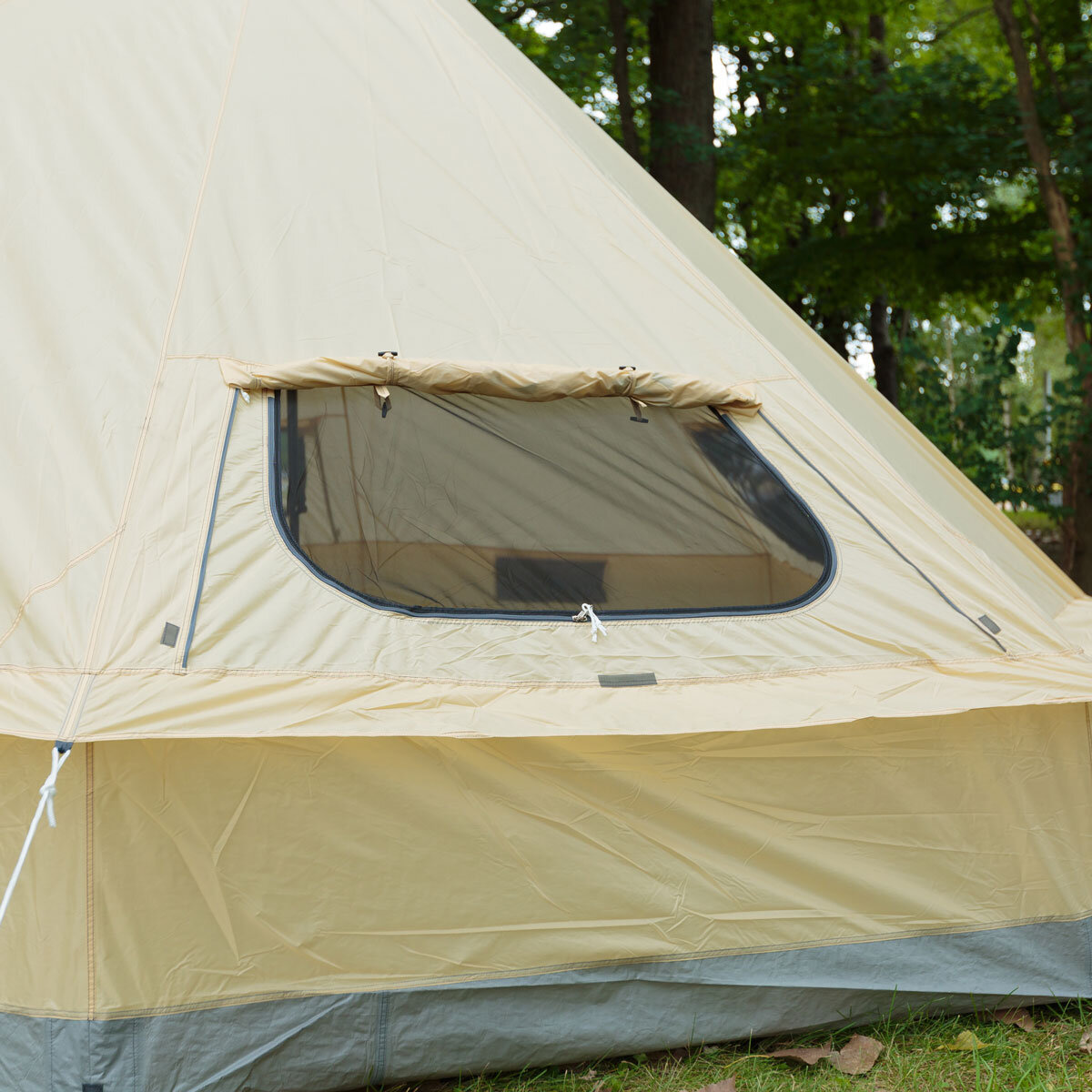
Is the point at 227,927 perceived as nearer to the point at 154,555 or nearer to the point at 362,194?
the point at 154,555

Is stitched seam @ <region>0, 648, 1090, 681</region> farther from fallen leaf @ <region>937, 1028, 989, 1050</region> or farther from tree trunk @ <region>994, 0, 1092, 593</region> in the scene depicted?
tree trunk @ <region>994, 0, 1092, 593</region>

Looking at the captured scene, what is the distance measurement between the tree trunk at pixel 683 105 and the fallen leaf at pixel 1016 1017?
6619 millimetres

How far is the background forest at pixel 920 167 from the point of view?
737 cm

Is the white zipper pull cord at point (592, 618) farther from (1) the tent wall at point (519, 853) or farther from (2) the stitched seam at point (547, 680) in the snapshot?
(1) the tent wall at point (519, 853)

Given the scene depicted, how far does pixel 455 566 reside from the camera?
268cm

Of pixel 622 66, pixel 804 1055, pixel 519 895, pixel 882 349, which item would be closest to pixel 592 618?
pixel 519 895

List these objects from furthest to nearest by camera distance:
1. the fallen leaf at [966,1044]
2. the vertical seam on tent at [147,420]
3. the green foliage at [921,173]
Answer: the green foliage at [921,173], the fallen leaf at [966,1044], the vertical seam on tent at [147,420]

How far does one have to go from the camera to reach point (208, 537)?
2439 mm

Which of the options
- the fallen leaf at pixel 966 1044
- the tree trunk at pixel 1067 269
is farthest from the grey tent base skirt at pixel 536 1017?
the tree trunk at pixel 1067 269

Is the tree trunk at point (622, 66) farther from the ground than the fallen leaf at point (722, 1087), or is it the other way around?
the tree trunk at point (622, 66)

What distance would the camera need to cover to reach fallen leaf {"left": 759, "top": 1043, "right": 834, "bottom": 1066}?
271cm


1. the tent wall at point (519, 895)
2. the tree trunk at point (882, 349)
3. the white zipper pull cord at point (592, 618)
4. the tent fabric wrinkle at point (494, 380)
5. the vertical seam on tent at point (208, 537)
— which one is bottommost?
the tent wall at point (519, 895)

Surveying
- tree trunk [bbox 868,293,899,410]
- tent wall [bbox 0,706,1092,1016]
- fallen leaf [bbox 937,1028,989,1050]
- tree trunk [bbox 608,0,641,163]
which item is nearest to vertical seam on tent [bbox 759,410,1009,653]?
tent wall [bbox 0,706,1092,1016]

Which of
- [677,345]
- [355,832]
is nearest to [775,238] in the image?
[677,345]
